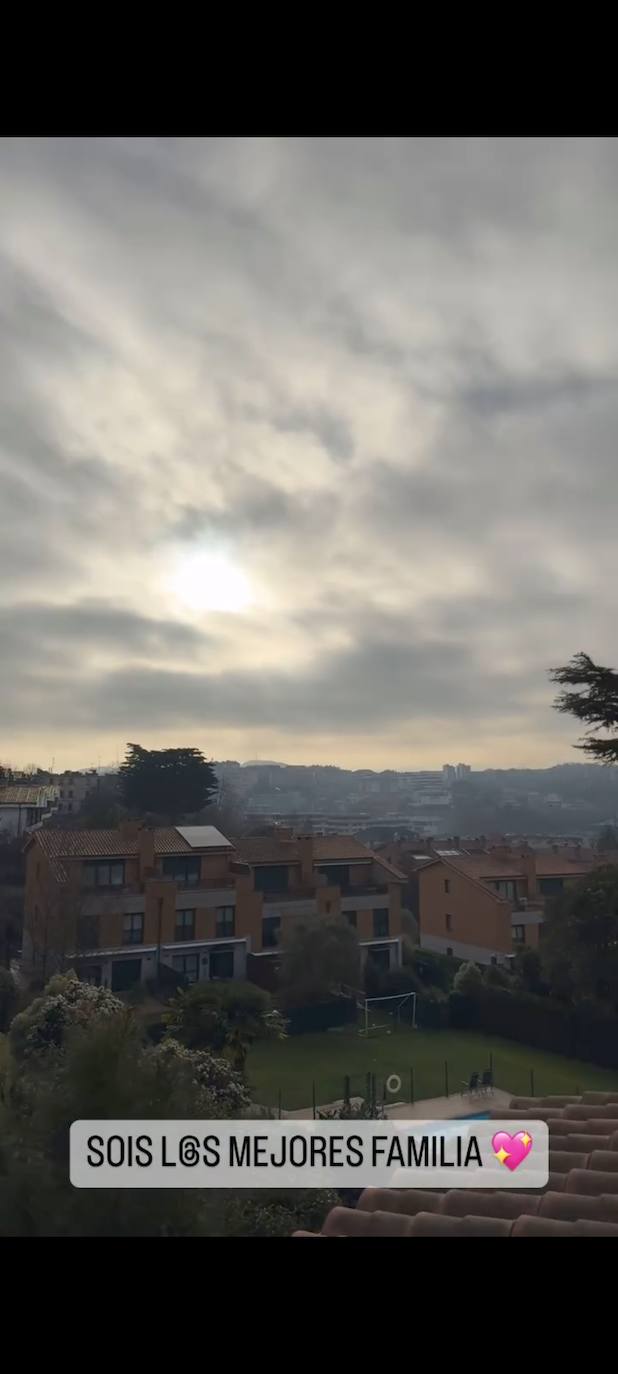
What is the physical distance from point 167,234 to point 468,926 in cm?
644

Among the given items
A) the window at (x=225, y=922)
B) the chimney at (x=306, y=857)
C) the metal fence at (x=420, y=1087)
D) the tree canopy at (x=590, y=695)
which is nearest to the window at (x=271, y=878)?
the chimney at (x=306, y=857)

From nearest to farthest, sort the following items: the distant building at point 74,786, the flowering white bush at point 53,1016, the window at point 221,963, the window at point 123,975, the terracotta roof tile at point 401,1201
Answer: the terracotta roof tile at point 401,1201 → the flowering white bush at point 53,1016 → the window at point 123,975 → the window at point 221,963 → the distant building at point 74,786

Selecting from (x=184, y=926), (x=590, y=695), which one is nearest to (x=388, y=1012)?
(x=184, y=926)

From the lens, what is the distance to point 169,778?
7.91 m

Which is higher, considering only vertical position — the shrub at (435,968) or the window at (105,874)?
the window at (105,874)

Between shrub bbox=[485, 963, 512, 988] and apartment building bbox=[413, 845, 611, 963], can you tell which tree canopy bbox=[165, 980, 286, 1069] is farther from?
shrub bbox=[485, 963, 512, 988]

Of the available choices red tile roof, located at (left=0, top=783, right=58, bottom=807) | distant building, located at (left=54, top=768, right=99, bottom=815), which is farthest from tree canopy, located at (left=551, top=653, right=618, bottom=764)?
red tile roof, located at (left=0, top=783, right=58, bottom=807)

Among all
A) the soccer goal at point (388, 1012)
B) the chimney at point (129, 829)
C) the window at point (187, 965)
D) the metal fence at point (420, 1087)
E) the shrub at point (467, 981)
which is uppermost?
the chimney at point (129, 829)

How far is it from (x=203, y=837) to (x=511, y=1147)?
16.9 feet

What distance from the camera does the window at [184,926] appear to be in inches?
257

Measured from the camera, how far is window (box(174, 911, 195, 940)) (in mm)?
6516

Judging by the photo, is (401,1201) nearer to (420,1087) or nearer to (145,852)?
(420,1087)

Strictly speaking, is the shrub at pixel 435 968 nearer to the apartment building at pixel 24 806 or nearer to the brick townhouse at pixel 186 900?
the brick townhouse at pixel 186 900

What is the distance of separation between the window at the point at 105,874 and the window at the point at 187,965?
804 millimetres
